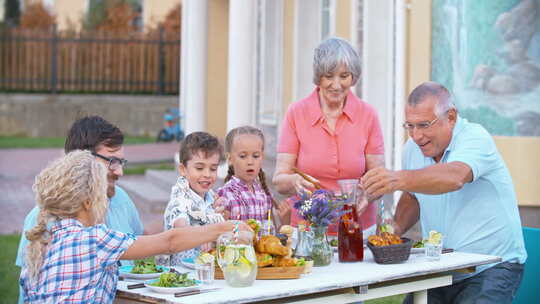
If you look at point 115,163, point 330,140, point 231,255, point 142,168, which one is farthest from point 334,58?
point 142,168

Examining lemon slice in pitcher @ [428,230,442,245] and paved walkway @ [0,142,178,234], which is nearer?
lemon slice in pitcher @ [428,230,442,245]

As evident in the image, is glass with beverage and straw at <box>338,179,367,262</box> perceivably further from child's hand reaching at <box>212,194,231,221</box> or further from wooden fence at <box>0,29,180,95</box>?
wooden fence at <box>0,29,180,95</box>

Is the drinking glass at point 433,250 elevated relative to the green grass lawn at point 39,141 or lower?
elevated

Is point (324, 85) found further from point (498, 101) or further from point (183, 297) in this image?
point (498, 101)

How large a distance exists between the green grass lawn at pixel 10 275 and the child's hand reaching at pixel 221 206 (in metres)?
2.38

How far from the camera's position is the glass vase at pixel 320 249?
388 cm

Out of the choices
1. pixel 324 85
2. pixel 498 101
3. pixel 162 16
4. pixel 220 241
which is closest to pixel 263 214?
pixel 324 85

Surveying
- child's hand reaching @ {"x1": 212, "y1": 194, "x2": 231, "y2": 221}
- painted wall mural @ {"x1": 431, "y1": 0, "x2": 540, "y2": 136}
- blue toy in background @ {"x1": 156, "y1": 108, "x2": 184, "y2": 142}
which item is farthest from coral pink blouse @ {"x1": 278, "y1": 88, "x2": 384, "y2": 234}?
blue toy in background @ {"x1": 156, "y1": 108, "x2": 184, "y2": 142}

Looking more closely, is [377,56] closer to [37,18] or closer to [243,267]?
[243,267]

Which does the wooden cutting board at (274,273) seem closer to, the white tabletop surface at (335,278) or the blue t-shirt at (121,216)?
the white tabletop surface at (335,278)

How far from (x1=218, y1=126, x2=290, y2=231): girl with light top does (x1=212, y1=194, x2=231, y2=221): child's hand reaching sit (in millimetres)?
49

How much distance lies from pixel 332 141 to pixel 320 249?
3.03ft

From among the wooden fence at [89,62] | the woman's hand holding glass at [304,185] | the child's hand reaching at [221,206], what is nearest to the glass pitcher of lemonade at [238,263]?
the child's hand reaching at [221,206]

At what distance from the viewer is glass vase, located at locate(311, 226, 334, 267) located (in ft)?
12.7
